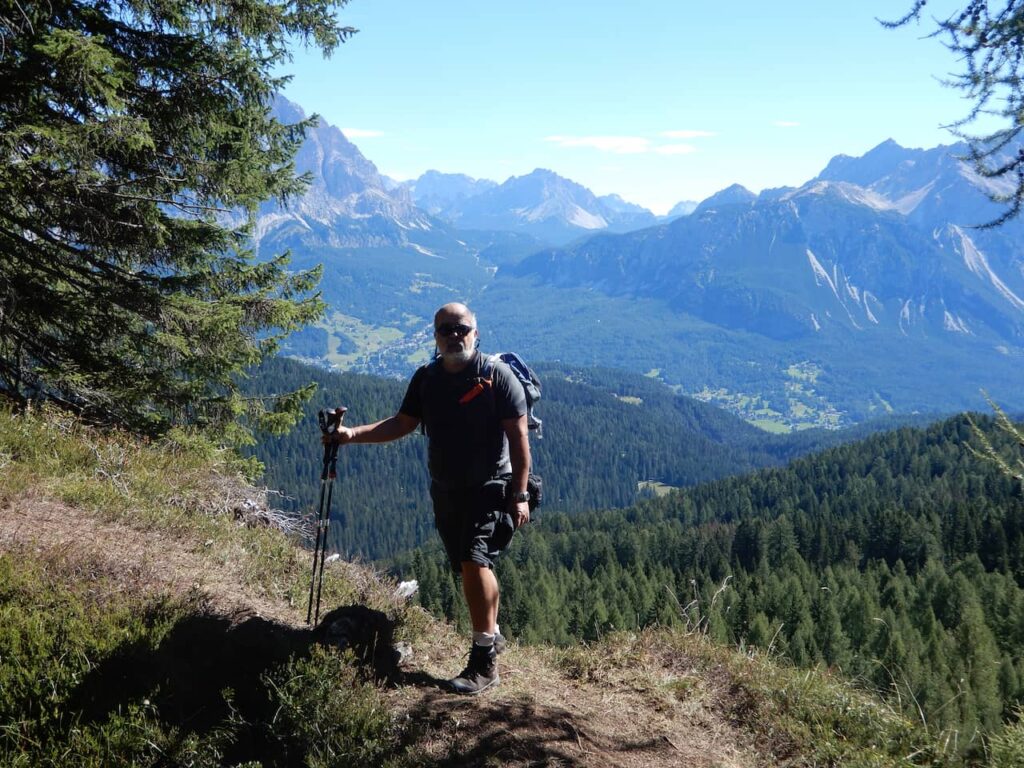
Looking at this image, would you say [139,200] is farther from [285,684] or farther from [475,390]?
[285,684]

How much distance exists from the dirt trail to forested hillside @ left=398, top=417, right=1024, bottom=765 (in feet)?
4.44

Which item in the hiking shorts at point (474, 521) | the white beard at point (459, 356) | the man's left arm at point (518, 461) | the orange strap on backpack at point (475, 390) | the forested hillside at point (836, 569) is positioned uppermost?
the white beard at point (459, 356)

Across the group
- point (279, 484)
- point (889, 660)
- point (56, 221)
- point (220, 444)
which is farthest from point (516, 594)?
point (279, 484)

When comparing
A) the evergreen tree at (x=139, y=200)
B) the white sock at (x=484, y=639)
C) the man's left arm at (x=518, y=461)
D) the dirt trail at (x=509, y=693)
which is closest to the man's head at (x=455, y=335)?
the man's left arm at (x=518, y=461)

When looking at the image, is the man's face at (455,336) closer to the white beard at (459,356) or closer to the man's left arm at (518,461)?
the white beard at (459,356)

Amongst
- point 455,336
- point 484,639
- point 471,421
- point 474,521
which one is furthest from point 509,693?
point 455,336

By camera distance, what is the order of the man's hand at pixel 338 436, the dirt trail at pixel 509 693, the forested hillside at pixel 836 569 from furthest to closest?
the forested hillside at pixel 836 569 → the man's hand at pixel 338 436 → the dirt trail at pixel 509 693

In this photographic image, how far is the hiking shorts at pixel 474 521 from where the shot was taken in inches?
195

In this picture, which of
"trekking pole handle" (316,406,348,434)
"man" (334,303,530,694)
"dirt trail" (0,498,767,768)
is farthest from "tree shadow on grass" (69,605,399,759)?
"trekking pole handle" (316,406,348,434)

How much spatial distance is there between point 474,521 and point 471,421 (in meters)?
0.71

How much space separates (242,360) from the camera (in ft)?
35.3

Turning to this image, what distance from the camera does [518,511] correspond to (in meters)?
5.07

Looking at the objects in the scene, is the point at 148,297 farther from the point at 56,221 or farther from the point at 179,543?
the point at 179,543

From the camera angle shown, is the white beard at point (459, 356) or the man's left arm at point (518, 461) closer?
the man's left arm at point (518, 461)
